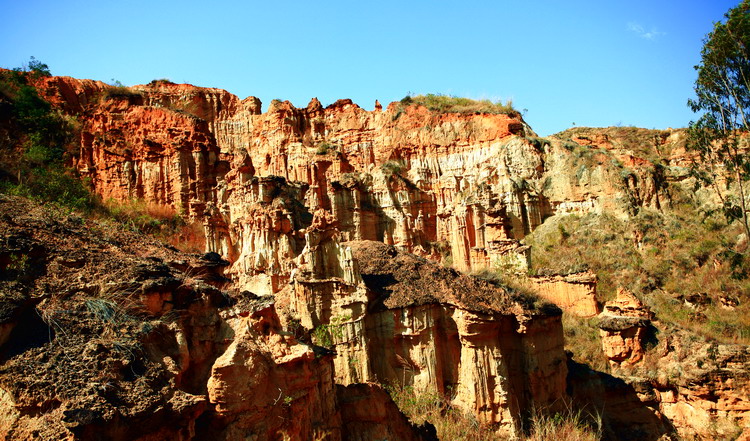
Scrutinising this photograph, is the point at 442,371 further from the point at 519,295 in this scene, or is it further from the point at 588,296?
the point at 588,296

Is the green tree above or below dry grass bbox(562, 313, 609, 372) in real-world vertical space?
above

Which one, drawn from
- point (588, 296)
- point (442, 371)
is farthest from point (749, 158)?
point (442, 371)

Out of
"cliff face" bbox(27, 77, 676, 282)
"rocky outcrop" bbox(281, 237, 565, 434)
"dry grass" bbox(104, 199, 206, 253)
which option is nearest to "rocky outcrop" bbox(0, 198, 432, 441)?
"rocky outcrop" bbox(281, 237, 565, 434)

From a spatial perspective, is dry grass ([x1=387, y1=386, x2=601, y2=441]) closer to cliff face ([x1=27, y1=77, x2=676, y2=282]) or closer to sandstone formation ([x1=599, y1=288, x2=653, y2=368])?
sandstone formation ([x1=599, y1=288, x2=653, y2=368])

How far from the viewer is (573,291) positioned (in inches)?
893

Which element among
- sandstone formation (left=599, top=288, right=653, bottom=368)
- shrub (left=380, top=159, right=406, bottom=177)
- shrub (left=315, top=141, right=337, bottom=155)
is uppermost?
shrub (left=315, top=141, right=337, bottom=155)

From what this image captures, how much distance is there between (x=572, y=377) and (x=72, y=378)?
13527 millimetres

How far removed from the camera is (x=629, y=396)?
15461mm

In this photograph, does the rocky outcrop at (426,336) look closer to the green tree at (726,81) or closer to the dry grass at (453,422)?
the dry grass at (453,422)

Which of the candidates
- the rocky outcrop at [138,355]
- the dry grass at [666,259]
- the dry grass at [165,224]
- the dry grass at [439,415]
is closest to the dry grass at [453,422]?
the dry grass at [439,415]

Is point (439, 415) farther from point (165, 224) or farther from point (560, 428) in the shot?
point (165, 224)

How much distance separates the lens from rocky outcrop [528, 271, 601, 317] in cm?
2231

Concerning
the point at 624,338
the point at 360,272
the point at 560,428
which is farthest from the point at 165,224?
the point at 560,428

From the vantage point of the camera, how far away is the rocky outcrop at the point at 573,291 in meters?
22.3
